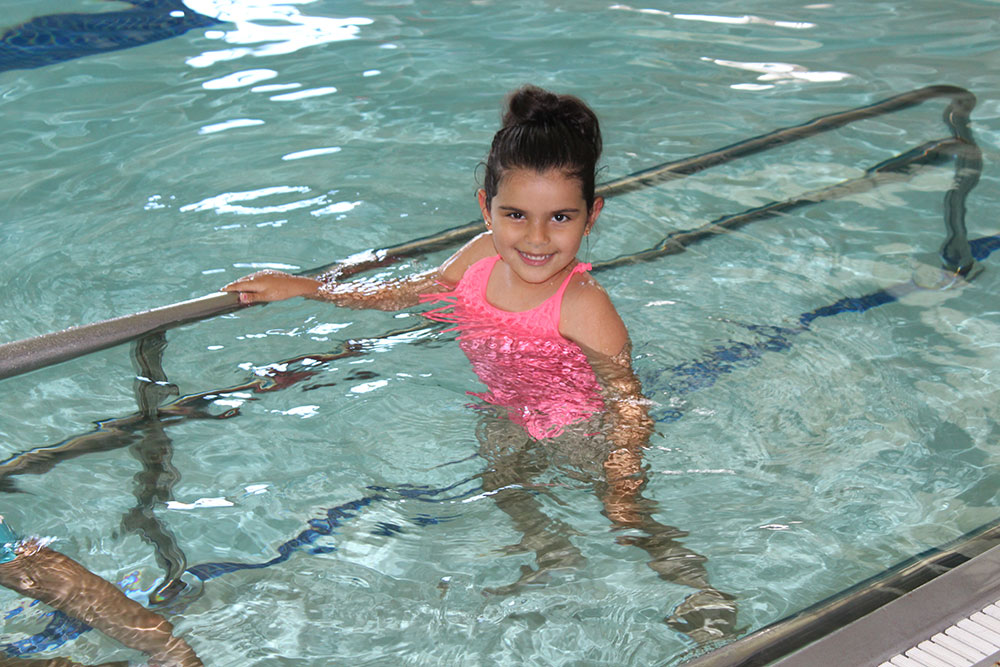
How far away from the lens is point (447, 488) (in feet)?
7.78

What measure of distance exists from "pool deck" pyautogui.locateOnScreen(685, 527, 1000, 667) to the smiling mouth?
100 centimetres

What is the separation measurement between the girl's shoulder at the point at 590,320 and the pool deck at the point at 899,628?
2.89ft

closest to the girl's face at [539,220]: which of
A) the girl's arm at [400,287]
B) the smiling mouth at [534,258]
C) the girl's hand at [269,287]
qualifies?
the smiling mouth at [534,258]

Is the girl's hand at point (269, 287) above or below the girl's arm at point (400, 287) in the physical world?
above

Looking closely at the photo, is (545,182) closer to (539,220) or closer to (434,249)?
(539,220)

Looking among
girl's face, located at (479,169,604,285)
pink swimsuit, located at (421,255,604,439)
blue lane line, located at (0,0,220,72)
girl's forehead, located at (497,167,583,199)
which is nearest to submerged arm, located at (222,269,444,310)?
pink swimsuit, located at (421,255,604,439)

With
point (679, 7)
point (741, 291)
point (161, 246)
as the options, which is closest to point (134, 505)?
point (161, 246)

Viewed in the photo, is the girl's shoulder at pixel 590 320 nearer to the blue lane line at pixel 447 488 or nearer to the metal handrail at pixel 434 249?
the blue lane line at pixel 447 488

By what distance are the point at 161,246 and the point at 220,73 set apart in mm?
2075

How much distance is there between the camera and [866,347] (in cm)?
297

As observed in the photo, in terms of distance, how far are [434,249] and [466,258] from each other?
0.68 feet

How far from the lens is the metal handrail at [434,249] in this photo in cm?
173

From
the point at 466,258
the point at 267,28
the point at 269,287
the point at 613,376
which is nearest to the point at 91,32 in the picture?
the point at 267,28

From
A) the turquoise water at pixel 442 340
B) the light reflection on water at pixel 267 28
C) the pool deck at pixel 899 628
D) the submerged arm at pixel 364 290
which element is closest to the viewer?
the pool deck at pixel 899 628
